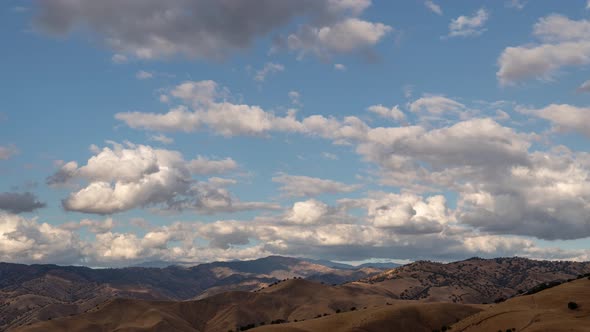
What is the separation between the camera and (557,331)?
319 ft

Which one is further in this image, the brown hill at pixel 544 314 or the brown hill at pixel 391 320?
the brown hill at pixel 391 320

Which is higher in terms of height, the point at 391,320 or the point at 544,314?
the point at 544,314

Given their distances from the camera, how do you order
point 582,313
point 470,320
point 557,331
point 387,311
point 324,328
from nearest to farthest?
point 557,331
point 582,313
point 470,320
point 324,328
point 387,311

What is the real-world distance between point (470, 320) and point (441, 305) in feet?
183

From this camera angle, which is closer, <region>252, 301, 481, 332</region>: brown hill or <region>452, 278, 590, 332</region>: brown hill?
<region>452, 278, 590, 332</region>: brown hill

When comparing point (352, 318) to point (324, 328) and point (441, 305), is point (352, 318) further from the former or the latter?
point (441, 305)

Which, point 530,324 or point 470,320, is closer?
point 530,324

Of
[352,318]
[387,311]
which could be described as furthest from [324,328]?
[387,311]

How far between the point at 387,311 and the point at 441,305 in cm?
2106

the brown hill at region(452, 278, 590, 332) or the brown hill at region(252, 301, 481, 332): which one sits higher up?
the brown hill at region(452, 278, 590, 332)

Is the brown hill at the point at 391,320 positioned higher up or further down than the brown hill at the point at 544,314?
further down

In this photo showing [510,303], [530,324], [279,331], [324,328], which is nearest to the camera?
[530,324]

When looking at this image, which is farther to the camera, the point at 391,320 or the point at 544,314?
the point at 391,320

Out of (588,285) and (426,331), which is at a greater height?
(588,285)
